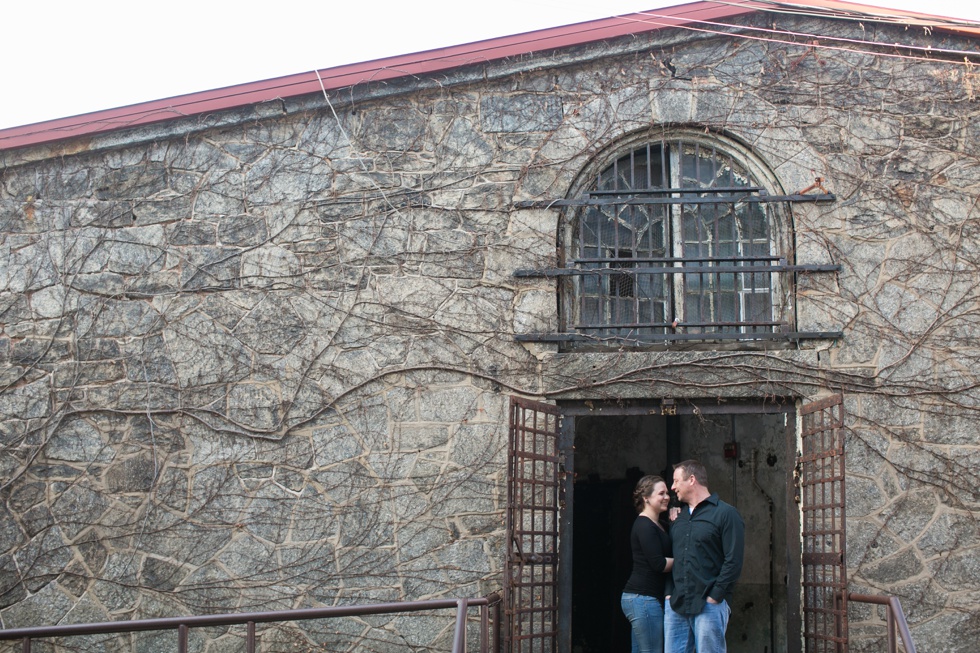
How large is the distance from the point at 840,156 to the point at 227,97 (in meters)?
A: 4.47

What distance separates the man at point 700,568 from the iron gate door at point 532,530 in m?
0.91

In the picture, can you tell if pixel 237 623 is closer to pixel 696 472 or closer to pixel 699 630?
pixel 699 630

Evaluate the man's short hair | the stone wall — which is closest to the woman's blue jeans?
the man's short hair

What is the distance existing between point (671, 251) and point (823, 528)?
2.23 meters

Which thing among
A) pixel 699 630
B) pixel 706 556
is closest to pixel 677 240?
pixel 706 556

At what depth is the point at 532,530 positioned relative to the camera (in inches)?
256

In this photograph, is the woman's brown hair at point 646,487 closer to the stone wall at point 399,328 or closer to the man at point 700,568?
the man at point 700,568

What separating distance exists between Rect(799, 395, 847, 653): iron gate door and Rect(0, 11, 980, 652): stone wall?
0.95 ft

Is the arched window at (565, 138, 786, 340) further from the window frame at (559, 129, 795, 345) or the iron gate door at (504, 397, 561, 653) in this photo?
the iron gate door at (504, 397, 561, 653)

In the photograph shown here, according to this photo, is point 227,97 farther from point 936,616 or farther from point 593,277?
point 936,616

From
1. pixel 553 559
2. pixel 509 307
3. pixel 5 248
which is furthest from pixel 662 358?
pixel 5 248

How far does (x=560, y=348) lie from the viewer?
7219 millimetres

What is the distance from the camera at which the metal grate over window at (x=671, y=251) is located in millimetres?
7199

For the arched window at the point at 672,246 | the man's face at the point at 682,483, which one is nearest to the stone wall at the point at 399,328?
the arched window at the point at 672,246
